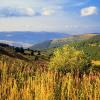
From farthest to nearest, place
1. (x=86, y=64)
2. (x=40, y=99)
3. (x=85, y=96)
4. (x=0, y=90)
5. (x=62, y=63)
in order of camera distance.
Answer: (x=86, y=64), (x=62, y=63), (x=0, y=90), (x=85, y=96), (x=40, y=99)

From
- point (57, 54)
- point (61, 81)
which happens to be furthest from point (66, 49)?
point (61, 81)

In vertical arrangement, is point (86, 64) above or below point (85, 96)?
below

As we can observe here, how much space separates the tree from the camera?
61062mm

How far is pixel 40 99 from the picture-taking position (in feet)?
36.9

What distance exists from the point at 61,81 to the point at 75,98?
2666 mm

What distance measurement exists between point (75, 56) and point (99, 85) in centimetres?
5207

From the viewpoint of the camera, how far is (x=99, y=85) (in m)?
12.7

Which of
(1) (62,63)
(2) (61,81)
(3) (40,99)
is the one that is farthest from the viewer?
(1) (62,63)

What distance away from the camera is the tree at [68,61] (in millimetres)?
61062

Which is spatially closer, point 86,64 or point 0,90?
point 0,90

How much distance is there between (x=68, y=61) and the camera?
203 feet

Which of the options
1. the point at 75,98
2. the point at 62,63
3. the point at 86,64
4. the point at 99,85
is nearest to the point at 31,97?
the point at 75,98

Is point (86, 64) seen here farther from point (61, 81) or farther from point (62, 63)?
point (61, 81)

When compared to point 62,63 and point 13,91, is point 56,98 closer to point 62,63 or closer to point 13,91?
point 13,91
